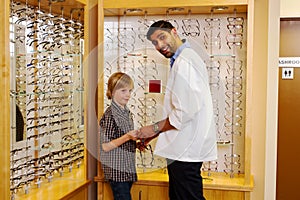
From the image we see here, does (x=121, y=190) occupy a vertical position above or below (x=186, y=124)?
below

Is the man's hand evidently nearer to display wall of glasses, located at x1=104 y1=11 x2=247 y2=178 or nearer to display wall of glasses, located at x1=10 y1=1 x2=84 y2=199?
display wall of glasses, located at x1=104 y1=11 x2=247 y2=178

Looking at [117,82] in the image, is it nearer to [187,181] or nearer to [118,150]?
[118,150]

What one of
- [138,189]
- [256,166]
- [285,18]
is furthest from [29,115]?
[285,18]

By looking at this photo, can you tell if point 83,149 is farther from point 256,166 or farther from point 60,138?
point 256,166

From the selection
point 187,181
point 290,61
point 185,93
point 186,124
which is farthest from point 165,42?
point 290,61

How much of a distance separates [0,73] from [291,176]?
10.2 ft

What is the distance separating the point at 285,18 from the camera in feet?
13.2

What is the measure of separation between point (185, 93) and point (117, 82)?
51cm

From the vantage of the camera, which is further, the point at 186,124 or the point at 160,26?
the point at 160,26

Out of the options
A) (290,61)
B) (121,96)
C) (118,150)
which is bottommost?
(118,150)

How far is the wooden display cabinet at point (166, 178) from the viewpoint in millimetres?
2631

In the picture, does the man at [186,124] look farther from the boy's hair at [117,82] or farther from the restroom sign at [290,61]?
the restroom sign at [290,61]

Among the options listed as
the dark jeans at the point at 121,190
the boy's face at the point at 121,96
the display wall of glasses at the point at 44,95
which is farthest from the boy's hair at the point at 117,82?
the dark jeans at the point at 121,190

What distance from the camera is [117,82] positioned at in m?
2.72
